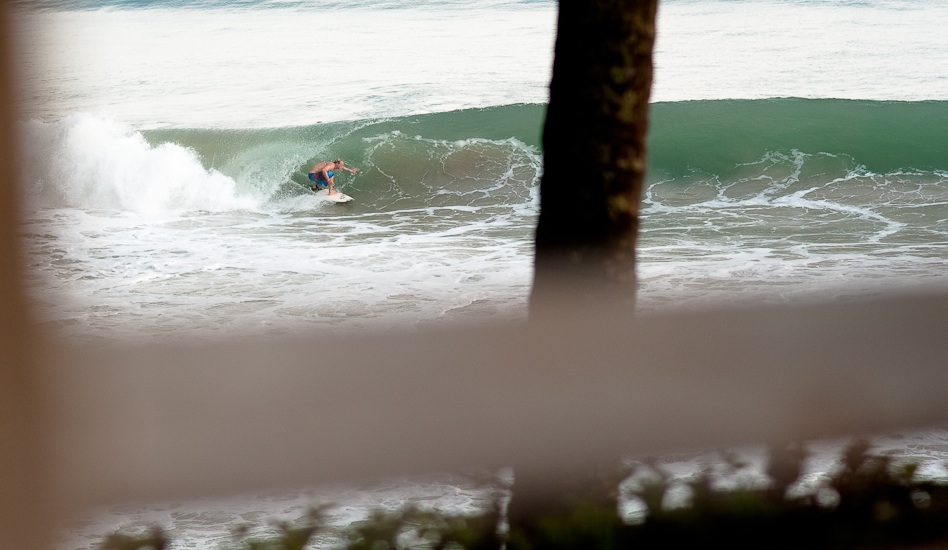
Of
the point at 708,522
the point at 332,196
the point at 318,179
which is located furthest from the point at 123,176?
the point at 708,522

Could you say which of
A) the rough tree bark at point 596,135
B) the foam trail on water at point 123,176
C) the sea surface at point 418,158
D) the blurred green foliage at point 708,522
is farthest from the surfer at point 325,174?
the blurred green foliage at point 708,522

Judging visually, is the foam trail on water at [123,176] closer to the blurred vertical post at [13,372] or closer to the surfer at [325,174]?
the surfer at [325,174]

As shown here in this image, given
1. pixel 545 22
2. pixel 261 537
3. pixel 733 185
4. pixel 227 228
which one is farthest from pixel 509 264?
pixel 545 22

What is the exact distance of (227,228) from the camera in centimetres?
1644

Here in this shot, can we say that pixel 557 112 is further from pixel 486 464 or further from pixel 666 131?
pixel 666 131

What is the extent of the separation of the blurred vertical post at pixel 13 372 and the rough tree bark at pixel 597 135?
1.36 metres

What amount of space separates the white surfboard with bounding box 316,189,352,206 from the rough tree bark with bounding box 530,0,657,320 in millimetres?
16444

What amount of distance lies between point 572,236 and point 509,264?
10969mm

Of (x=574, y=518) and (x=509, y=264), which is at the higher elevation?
(x=574, y=518)

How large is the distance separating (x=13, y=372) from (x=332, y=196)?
704 inches

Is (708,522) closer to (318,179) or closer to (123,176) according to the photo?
(318,179)

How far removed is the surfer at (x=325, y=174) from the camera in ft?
60.2

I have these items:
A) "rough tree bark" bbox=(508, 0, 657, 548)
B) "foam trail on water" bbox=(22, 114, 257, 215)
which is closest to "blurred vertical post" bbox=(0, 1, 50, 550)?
"rough tree bark" bbox=(508, 0, 657, 548)

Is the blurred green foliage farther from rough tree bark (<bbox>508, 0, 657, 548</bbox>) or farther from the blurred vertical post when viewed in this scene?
rough tree bark (<bbox>508, 0, 657, 548</bbox>)
